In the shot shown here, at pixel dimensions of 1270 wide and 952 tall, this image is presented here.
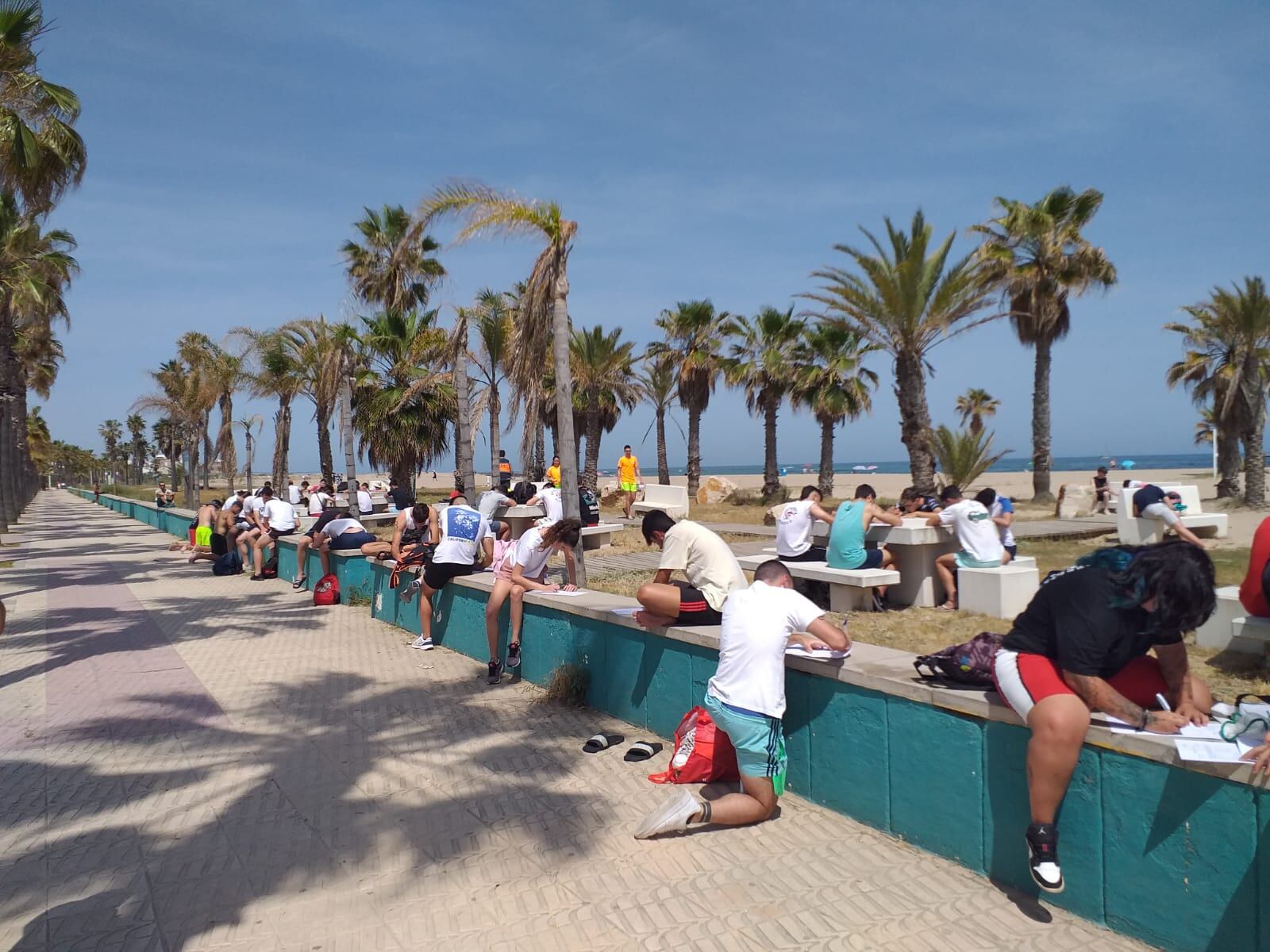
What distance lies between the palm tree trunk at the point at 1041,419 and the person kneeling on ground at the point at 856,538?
2000 centimetres

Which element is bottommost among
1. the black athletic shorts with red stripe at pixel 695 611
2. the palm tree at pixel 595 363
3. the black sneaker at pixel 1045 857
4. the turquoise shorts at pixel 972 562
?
the black sneaker at pixel 1045 857

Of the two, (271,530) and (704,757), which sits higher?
(271,530)

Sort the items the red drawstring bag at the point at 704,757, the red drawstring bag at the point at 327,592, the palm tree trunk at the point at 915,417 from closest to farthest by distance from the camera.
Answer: the red drawstring bag at the point at 704,757, the red drawstring bag at the point at 327,592, the palm tree trunk at the point at 915,417

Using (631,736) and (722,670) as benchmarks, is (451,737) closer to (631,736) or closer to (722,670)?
(631,736)

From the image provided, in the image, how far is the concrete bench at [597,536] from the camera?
48.3 ft

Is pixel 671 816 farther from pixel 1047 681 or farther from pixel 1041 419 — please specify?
pixel 1041 419

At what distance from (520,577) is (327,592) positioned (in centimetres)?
578

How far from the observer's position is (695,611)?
518 centimetres

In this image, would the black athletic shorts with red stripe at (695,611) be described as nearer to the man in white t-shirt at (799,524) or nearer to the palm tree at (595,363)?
the man in white t-shirt at (799,524)

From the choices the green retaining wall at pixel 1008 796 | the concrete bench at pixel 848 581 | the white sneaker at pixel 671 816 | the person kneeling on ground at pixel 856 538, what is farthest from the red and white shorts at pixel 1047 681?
the person kneeling on ground at pixel 856 538

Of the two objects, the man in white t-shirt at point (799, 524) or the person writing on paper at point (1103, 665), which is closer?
the person writing on paper at point (1103, 665)

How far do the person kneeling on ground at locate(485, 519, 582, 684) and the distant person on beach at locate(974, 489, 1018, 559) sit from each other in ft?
13.9

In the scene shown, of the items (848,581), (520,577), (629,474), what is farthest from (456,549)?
(629,474)

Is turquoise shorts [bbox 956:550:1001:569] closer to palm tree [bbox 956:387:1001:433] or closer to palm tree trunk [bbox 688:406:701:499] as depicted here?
palm tree trunk [bbox 688:406:701:499]
